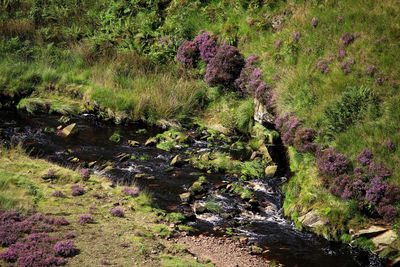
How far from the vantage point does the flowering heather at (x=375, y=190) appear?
23.8 feet

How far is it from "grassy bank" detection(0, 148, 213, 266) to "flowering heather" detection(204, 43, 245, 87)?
22.2 feet

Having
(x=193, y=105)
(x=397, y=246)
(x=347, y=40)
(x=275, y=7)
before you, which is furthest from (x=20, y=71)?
(x=397, y=246)

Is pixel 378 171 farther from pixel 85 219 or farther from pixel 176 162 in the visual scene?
pixel 85 219

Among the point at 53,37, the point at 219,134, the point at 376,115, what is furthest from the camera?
the point at 53,37

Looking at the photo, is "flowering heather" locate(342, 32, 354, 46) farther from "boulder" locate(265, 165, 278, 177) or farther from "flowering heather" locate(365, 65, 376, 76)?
"boulder" locate(265, 165, 278, 177)

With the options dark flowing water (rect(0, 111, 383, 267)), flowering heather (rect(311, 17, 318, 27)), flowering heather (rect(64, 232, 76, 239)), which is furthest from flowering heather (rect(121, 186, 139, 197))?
flowering heather (rect(311, 17, 318, 27))

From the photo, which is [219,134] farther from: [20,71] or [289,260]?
[20,71]

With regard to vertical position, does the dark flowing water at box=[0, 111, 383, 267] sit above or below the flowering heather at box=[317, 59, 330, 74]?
below

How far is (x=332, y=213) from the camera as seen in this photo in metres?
7.60

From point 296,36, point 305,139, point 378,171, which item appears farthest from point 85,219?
point 296,36

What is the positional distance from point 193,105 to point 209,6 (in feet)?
17.4

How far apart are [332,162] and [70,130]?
895cm

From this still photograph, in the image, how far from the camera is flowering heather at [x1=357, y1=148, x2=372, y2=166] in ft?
25.8

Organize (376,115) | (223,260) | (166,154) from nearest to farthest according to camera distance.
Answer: (223,260) → (376,115) → (166,154)
